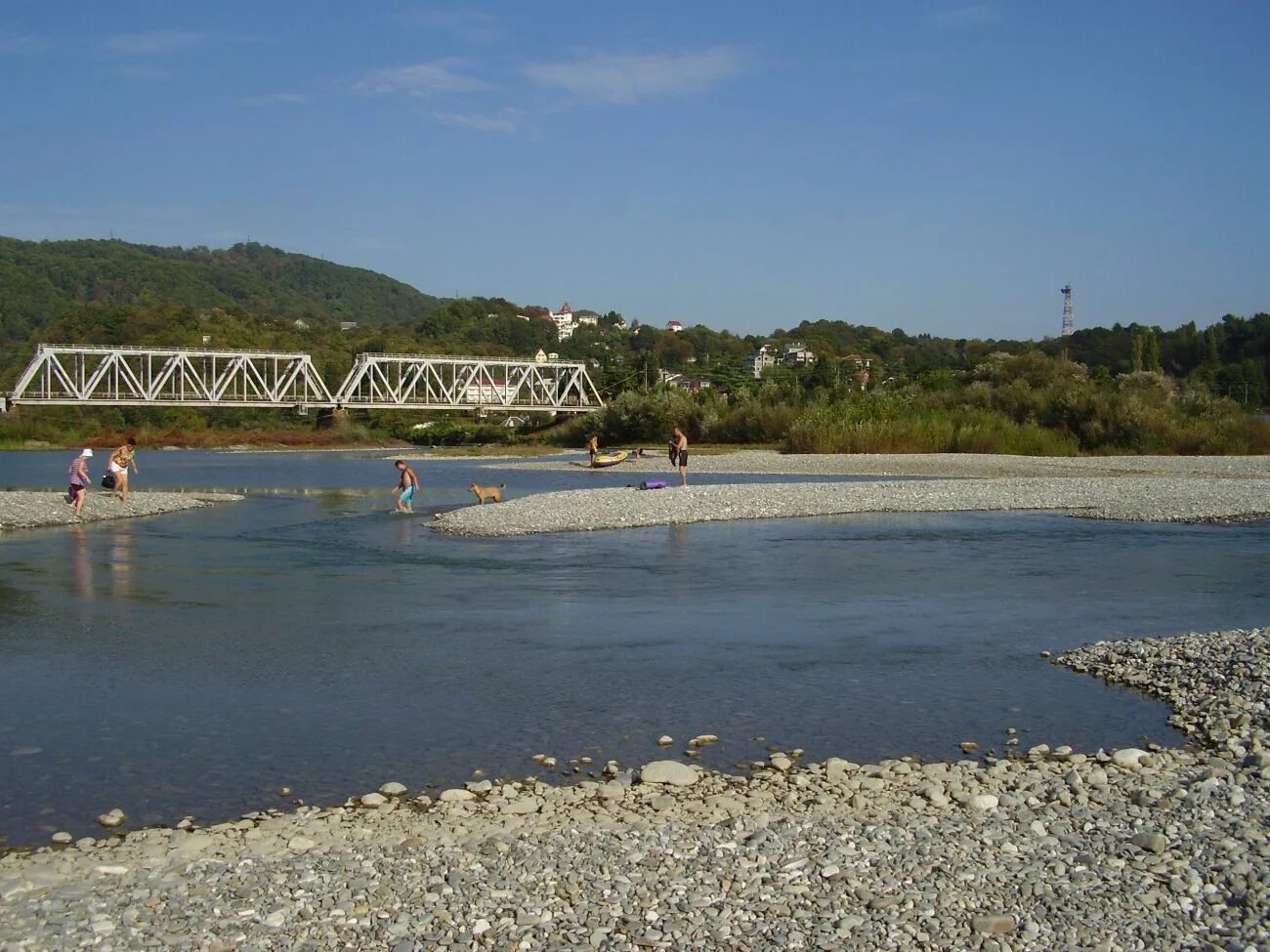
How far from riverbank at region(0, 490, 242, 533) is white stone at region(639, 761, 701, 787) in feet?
92.8

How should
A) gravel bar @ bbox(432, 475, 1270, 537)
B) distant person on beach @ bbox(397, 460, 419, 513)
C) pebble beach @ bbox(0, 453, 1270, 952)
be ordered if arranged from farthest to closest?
1. distant person on beach @ bbox(397, 460, 419, 513)
2. gravel bar @ bbox(432, 475, 1270, 537)
3. pebble beach @ bbox(0, 453, 1270, 952)

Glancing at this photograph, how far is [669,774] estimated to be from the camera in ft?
34.4

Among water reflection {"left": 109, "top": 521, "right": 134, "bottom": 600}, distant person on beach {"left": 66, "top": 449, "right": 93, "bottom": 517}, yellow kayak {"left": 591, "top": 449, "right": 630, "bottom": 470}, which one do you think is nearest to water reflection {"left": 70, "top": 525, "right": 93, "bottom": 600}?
water reflection {"left": 109, "top": 521, "right": 134, "bottom": 600}

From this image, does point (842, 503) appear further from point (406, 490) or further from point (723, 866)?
point (723, 866)

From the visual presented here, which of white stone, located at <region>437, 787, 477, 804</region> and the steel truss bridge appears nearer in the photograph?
→ white stone, located at <region>437, 787, 477, 804</region>

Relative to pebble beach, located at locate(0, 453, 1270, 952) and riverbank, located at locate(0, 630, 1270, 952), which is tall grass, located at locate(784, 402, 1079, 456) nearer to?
pebble beach, located at locate(0, 453, 1270, 952)

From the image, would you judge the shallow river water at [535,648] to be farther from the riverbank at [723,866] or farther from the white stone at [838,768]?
the riverbank at [723,866]

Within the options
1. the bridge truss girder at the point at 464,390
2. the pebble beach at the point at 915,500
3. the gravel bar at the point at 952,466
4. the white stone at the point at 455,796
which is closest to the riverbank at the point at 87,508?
the pebble beach at the point at 915,500

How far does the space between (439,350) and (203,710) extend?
579ft

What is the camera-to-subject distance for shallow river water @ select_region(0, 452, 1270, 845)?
37.7 ft

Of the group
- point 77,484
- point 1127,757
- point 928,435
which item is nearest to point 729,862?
point 1127,757

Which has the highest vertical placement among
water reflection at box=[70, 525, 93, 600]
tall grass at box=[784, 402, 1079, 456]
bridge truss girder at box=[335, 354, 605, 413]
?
bridge truss girder at box=[335, 354, 605, 413]

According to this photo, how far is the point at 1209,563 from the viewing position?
2472 cm

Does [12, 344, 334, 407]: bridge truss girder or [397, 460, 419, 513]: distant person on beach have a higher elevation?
[12, 344, 334, 407]: bridge truss girder
